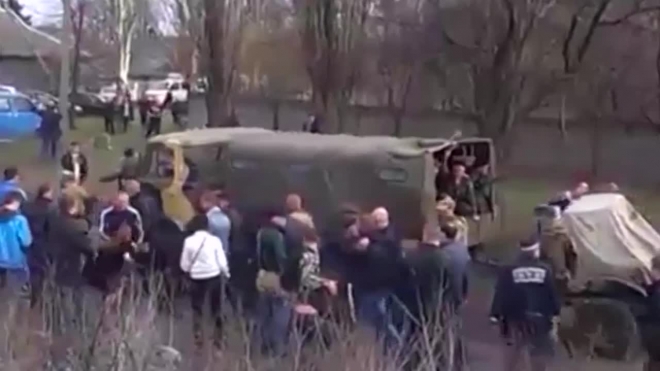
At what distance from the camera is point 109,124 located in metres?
44.3

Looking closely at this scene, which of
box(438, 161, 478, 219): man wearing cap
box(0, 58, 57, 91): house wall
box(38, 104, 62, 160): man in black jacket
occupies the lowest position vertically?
box(0, 58, 57, 91): house wall

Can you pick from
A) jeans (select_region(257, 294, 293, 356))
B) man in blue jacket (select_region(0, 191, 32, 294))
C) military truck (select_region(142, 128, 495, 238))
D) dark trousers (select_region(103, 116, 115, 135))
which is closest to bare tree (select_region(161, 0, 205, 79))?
dark trousers (select_region(103, 116, 115, 135))

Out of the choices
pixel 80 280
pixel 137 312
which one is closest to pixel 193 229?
pixel 80 280

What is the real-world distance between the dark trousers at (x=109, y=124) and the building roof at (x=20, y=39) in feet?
50.5

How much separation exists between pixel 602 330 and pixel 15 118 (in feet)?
88.8

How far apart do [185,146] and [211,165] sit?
455mm

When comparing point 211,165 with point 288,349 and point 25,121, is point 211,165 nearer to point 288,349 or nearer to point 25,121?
point 288,349

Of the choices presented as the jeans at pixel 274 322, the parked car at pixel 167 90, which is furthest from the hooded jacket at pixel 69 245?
the parked car at pixel 167 90

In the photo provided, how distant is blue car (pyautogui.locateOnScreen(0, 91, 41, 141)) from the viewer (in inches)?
Result: 1483

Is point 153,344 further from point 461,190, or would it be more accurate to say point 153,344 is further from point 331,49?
point 331,49

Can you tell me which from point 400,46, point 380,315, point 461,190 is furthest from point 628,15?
point 380,315

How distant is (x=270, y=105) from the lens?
38625 mm

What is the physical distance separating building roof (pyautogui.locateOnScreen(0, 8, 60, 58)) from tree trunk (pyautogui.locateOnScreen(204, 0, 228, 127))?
30228 mm

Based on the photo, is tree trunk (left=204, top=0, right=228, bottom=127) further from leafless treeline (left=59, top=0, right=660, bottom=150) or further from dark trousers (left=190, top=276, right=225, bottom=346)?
dark trousers (left=190, top=276, right=225, bottom=346)
